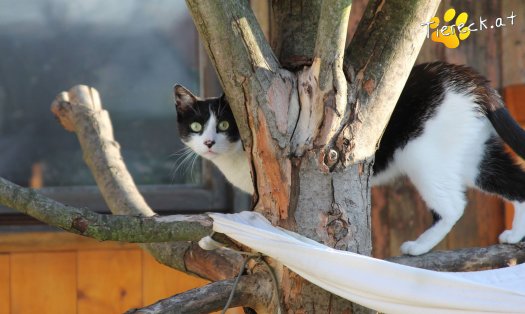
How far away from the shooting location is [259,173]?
1.41 metres

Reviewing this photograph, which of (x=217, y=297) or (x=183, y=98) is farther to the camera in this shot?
(x=183, y=98)

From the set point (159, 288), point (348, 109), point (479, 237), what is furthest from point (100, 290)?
point (348, 109)

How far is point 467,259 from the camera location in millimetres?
1613

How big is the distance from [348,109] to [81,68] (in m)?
1.35

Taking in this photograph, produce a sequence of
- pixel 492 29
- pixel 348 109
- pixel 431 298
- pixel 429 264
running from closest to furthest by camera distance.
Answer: pixel 431 298 < pixel 348 109 < pixel 429 264 < pixel 492 29

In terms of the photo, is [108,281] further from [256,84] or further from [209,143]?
[256,84]

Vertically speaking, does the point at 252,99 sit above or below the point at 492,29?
below

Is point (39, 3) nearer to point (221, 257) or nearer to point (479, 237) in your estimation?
point (221, 257)

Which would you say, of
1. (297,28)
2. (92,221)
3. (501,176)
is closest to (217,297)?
(92,221)

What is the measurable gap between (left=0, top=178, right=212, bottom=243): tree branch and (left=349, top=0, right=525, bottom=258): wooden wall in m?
1.27

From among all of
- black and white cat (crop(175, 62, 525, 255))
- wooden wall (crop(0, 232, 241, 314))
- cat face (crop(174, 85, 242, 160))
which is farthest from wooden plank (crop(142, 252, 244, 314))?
black and white cat (crop(175, 62, 525, 255))

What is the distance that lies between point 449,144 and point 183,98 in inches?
25.5

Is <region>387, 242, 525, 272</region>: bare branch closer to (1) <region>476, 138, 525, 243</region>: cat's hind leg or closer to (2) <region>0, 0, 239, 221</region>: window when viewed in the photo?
(1) <region>476, 138, 525, 243</region>: cat's hind leg

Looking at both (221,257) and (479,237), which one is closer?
(221,257)
